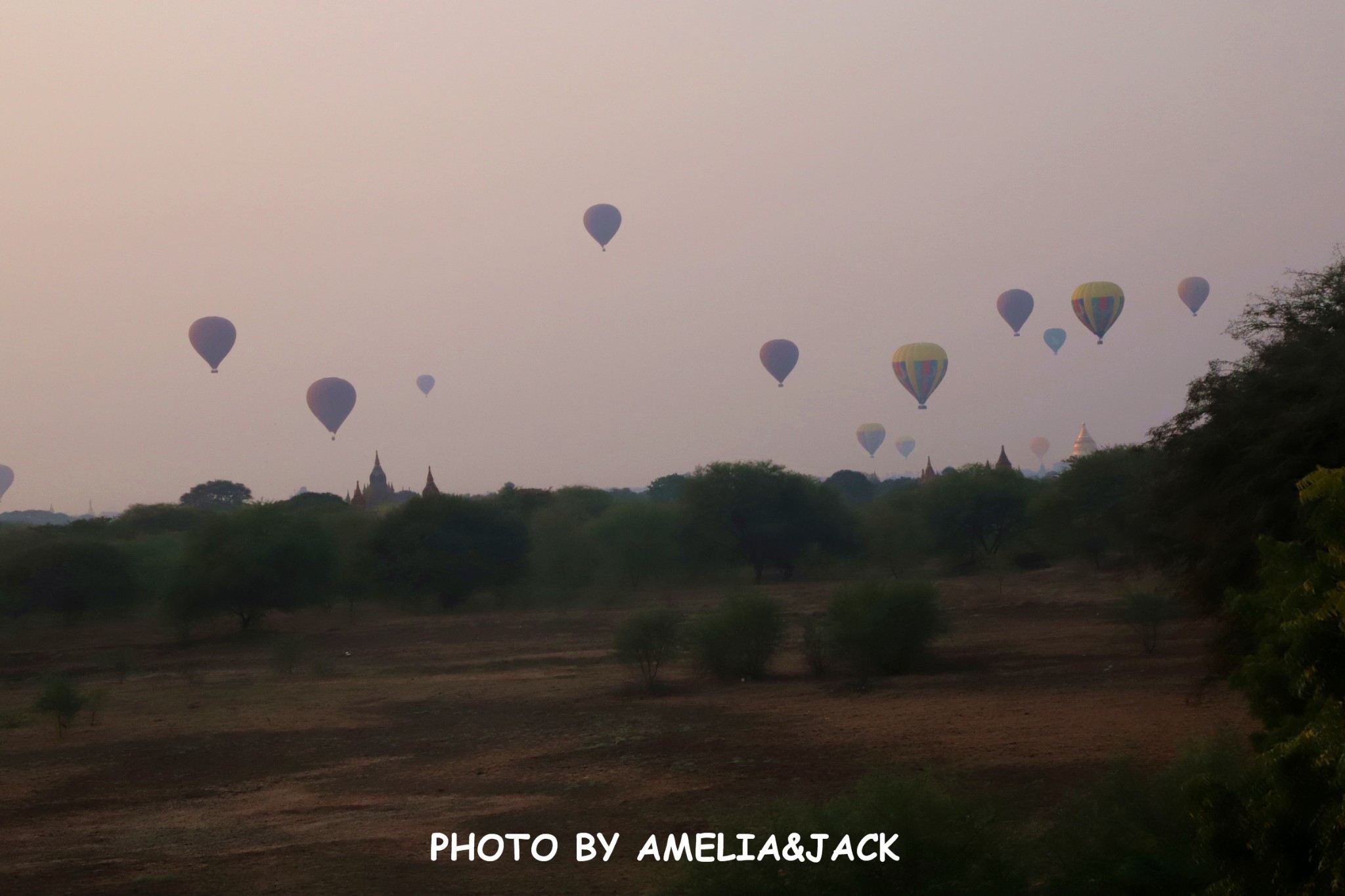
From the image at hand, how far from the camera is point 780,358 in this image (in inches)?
3233

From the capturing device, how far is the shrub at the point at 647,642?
26141mm

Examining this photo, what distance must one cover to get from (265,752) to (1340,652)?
688 inches

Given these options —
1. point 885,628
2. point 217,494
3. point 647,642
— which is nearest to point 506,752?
point 647,642

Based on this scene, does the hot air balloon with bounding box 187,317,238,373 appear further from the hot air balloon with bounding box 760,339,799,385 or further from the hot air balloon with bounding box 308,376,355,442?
the hot air balloon with bounding box 760,339,799,385

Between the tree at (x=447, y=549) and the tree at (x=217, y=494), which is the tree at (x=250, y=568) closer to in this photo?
the tree at (x=447, y=549)

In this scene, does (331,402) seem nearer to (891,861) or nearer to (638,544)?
(638,544)

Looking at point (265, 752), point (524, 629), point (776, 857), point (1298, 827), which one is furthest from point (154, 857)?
point (524, 629)

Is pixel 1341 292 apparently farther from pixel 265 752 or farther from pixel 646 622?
pixel 265 752

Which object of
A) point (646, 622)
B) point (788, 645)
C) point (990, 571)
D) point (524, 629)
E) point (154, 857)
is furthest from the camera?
point (990, 571)

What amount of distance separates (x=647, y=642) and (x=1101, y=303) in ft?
164

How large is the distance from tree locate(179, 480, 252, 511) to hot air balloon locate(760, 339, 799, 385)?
7902 cm

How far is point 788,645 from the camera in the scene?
30828 mm

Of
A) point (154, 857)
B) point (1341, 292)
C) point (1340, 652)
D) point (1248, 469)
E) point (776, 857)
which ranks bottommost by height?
point (154, 857)

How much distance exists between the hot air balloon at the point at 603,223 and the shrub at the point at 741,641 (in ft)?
156
